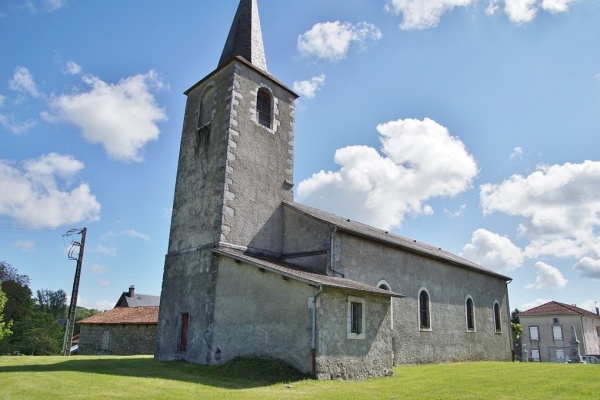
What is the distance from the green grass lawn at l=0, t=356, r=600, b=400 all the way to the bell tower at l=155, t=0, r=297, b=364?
2620 millimetres

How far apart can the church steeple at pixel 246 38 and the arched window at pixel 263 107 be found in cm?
132

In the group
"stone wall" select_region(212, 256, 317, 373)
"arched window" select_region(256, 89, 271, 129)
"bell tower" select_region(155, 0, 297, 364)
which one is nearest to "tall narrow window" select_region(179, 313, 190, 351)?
"bell tower" select_region(155, 0, 297, 364)

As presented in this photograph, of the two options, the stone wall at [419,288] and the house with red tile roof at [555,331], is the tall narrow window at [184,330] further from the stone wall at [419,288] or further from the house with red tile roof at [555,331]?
the house with red tile roof at [555,331]

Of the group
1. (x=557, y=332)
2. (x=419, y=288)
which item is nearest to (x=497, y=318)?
Answer: (x=419, y=288)

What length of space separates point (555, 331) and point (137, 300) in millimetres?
47072

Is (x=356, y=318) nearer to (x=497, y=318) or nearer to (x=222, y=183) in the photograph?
(x=222, y=183)

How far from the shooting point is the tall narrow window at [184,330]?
15895 millimetres

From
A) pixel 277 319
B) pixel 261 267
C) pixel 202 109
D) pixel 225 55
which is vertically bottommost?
pixel 277 319

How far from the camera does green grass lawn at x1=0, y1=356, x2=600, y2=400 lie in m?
9.06

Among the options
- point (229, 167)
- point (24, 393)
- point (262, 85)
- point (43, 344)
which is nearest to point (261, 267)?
point (229, 167)

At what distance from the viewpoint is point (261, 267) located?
13102 millimetres

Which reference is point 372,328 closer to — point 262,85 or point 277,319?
point 277,319

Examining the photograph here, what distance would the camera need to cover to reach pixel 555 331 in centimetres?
4625

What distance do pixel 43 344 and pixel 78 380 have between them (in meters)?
40.0
